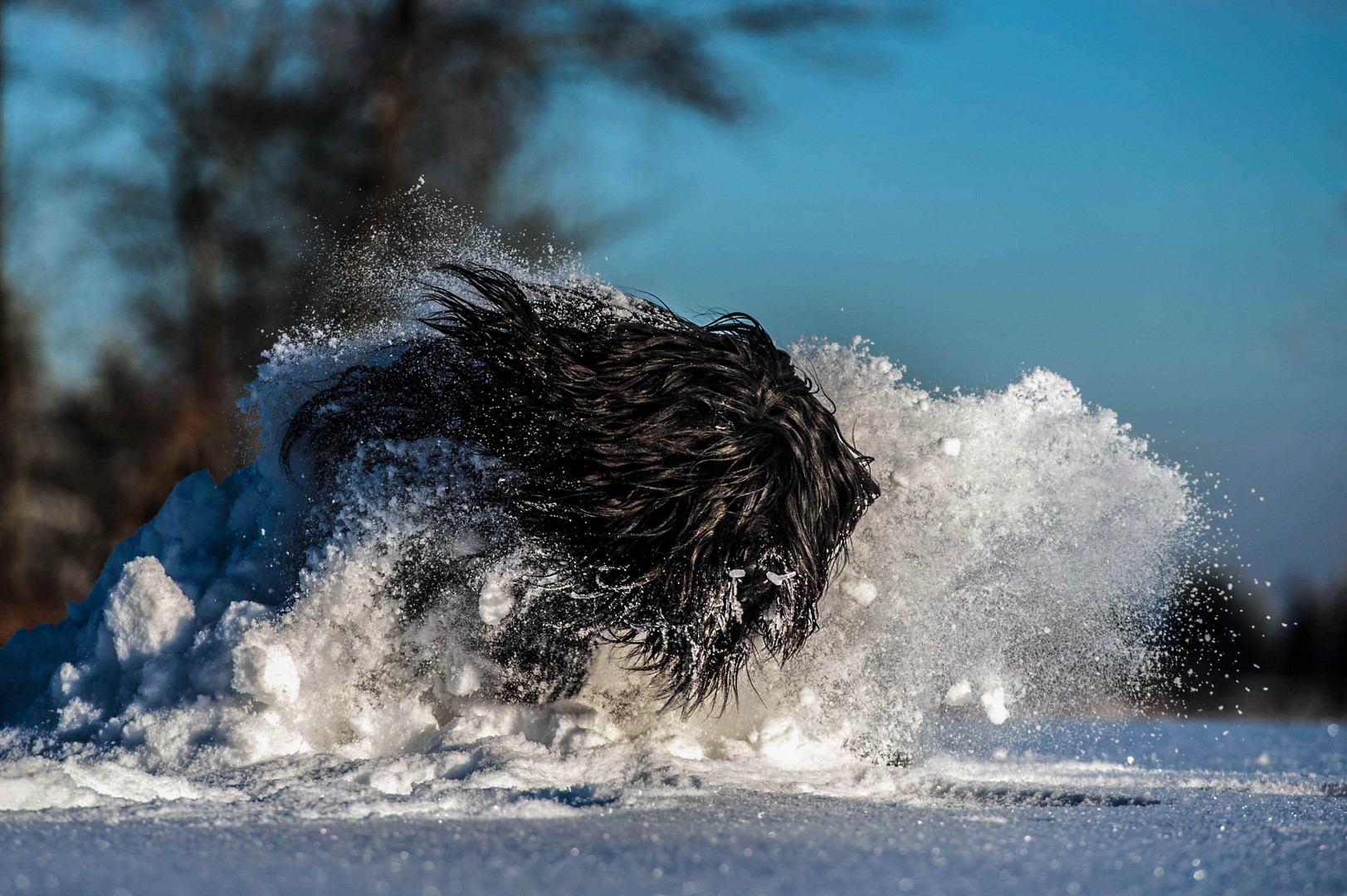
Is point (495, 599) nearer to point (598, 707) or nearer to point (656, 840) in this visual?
point (598, 707)

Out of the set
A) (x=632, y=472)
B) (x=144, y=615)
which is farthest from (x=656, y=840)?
(x=144, y=615)

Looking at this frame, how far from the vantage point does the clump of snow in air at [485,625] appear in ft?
4.17

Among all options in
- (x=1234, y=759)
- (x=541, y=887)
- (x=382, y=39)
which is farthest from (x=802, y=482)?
(x=382, y=39)

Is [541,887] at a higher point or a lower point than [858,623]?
lower

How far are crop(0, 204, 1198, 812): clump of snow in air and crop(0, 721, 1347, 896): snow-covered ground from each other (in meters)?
0.03

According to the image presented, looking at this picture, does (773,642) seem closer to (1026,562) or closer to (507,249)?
(1026,562)

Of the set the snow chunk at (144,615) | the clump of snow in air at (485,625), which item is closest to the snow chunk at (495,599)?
the clump of snow in air at (485,625)

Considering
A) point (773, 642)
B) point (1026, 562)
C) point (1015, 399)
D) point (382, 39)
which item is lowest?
point (773, 642)

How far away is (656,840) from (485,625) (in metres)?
0.54

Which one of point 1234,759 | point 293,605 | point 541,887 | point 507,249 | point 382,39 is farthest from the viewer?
point 382,39

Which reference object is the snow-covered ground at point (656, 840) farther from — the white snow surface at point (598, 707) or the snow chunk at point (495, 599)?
the snow chunk at point (495, 599)

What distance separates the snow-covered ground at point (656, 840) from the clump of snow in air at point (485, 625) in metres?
0.03

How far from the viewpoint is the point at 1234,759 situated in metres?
2.10

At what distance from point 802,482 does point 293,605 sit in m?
0.79
